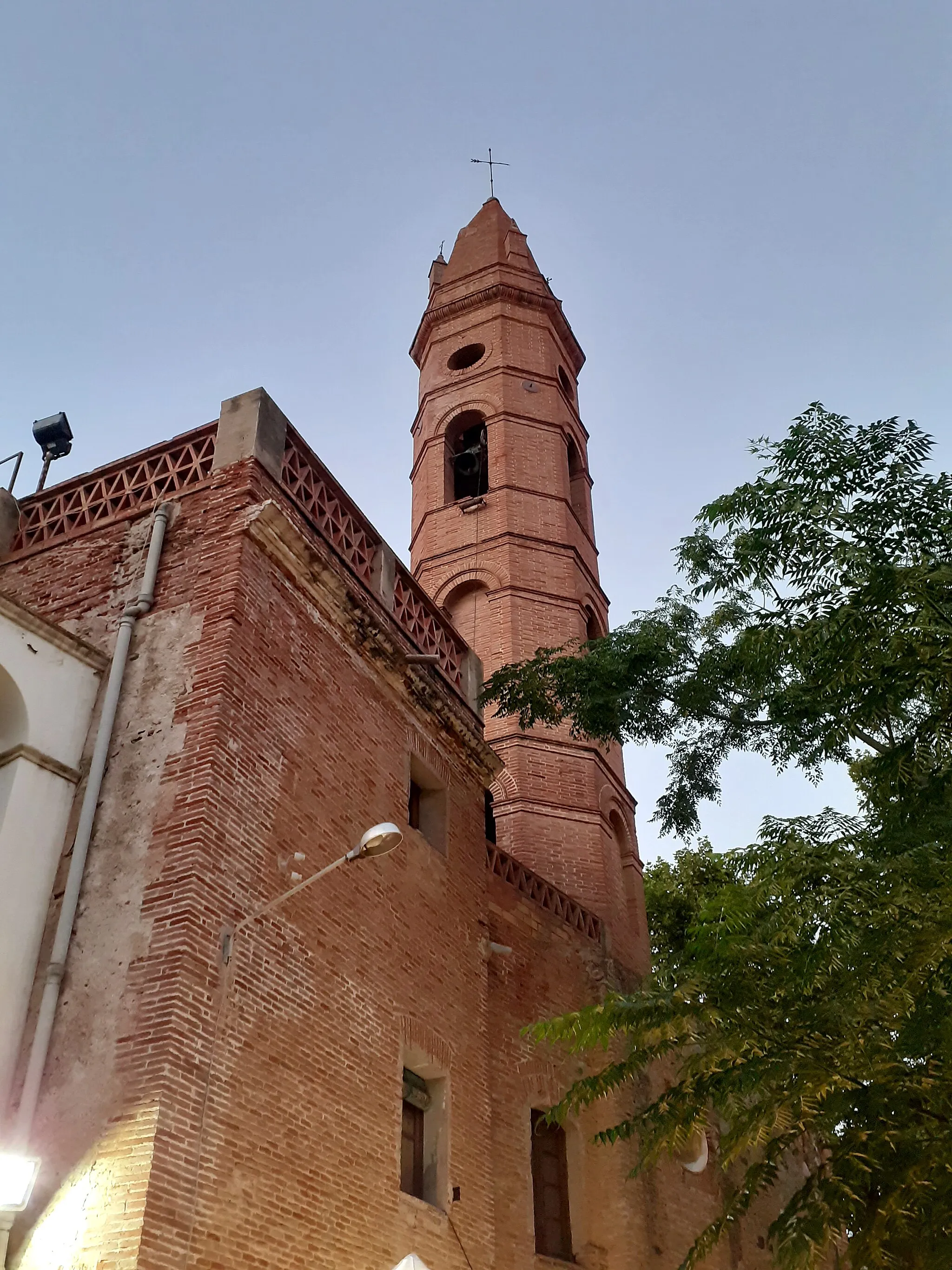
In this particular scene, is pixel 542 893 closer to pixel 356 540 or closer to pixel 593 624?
pixel 356 540

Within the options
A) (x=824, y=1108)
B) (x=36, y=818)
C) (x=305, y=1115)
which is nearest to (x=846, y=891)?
(x=824, y=1108)

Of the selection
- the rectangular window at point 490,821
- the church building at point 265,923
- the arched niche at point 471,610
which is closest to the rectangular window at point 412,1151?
the church building at point 265,923

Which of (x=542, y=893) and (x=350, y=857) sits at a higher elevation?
(x=542, y=893)

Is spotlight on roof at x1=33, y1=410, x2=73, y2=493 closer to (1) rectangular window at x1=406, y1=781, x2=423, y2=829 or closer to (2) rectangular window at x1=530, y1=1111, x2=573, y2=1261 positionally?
(1) rectangular window at x1=406, y1=781, x2=423, y2=829

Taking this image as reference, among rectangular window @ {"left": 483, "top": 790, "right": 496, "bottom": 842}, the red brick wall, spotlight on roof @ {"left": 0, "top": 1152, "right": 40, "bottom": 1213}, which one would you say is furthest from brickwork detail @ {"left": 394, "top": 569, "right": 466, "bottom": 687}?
spotlight on roof @ {"left": 0, "top": 1152, "right": 40, "bottom": 1213}

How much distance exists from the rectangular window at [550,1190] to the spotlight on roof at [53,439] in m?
7.89

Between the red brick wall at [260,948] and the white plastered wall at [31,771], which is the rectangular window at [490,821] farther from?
the white plastered wall at [31,771]

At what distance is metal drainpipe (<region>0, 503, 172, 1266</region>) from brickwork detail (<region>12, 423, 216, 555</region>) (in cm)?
36

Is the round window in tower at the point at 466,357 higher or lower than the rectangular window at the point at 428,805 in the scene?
higher

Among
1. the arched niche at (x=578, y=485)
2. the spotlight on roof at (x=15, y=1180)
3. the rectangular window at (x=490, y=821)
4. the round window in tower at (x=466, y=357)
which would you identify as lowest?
the spotlight on roof at (x=15, y=1180)

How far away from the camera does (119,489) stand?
9586 millimetres

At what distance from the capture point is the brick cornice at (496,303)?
22250 mm

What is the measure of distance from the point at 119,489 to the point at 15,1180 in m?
5.39

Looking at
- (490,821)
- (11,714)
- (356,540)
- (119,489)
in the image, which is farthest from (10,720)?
(490,821)
